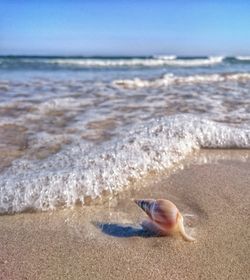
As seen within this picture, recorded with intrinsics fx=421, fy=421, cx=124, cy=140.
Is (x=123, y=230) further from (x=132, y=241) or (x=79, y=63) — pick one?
(x=79, y=63)

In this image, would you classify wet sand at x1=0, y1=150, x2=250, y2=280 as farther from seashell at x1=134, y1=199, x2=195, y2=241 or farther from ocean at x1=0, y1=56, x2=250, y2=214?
ocean at x1=0, y1=56, x2=250, y2=214

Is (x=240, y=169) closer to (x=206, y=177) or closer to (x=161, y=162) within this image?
(x=206, y=177)

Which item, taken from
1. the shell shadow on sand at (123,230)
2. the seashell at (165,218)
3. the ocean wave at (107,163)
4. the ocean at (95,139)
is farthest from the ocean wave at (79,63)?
the seashell at (165,218)

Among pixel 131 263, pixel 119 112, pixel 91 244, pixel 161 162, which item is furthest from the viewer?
pixel 119 112

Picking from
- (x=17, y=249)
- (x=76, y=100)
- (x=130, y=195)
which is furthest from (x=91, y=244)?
(x=76, y=100)

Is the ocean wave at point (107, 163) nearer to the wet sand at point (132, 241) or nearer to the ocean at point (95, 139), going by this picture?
the ocean at point (95, 139)

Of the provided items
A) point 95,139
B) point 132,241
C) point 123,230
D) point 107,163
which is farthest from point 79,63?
point 132,241
